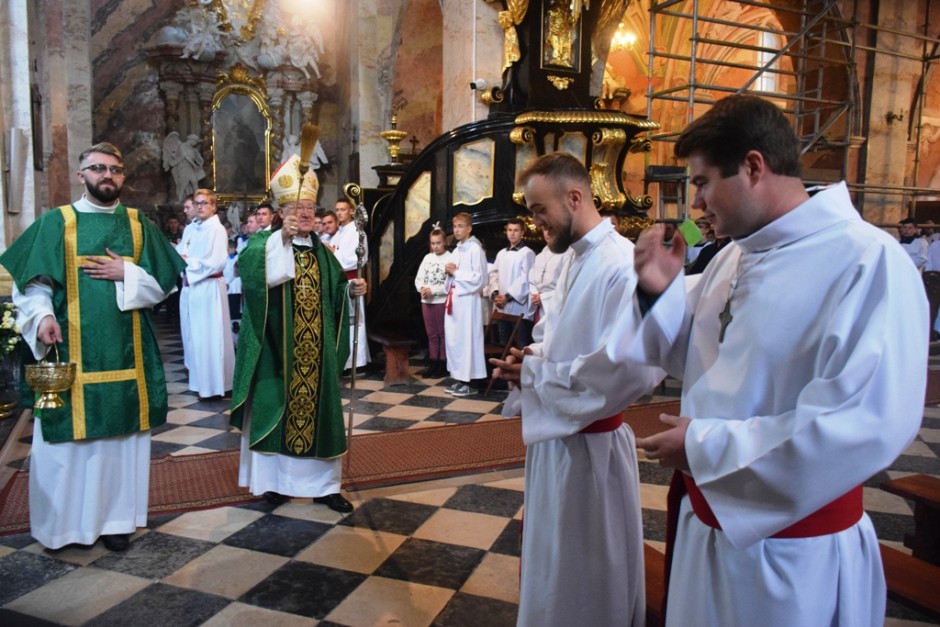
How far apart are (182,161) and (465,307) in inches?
407

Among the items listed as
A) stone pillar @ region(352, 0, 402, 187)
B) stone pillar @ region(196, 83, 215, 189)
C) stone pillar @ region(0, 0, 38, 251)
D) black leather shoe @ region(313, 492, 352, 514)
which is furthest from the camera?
stone pillar @ region(196, 83, 215, 189)

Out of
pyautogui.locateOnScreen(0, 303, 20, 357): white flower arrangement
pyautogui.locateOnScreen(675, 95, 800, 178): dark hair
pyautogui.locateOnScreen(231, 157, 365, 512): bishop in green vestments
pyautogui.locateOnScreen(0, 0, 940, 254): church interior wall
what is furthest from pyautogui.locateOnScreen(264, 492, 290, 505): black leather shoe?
pyautogui.locateOnScreen(0, 0, 940, 254): church interior wall

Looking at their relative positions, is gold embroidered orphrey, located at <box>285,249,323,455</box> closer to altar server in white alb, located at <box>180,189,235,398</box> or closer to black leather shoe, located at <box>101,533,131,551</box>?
black leather shoe, located at <box>101,533,131,551</box>

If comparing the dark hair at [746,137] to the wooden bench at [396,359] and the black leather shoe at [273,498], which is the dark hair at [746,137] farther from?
the wooden bench at [396,359]

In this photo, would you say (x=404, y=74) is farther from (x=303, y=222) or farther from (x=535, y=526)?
(x=535, y=526)

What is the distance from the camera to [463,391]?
7184 mm

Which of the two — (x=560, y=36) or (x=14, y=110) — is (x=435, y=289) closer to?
(x=560, y=36)

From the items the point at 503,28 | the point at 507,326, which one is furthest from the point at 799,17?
the point at 507,326

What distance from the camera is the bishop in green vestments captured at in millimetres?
4035

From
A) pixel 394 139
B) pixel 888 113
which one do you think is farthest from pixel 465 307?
pixel 888 113

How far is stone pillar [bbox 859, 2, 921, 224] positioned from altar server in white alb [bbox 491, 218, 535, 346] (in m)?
7.26

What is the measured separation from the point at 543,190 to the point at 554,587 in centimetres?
126

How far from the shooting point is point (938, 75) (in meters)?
13.2

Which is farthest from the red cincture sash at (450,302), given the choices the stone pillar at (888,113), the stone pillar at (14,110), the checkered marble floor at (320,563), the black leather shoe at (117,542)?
the stone pillar at (888,113)
